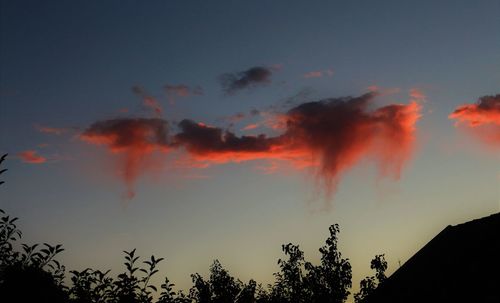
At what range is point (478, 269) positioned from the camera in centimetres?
1733

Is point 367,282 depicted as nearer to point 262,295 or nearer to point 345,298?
point 345,298

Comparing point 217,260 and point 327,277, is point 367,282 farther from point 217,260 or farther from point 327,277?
point 217,260

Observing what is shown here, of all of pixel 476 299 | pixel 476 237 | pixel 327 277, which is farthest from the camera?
pixel 327 277

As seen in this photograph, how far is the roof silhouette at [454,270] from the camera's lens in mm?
16688

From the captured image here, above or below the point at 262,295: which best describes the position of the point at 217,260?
above

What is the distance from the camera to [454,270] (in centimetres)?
1845

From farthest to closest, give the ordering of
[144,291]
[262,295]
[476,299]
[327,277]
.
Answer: [262,295] → [327,277] → [476,299] → [144,291]

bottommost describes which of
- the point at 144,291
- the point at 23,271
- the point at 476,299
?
the point at 476,299

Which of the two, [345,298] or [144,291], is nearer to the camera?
[144,291]

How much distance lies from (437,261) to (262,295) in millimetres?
38175

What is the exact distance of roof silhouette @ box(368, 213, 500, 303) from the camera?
16.7 metres

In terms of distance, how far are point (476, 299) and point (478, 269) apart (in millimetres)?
1557

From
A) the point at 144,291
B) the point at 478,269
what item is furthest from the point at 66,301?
the point at 478,269

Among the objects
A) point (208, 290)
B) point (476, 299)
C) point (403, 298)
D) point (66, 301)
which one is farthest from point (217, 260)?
point (66, 301)
